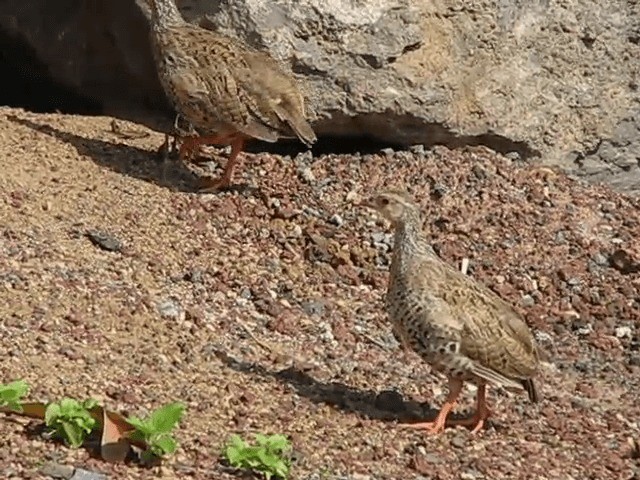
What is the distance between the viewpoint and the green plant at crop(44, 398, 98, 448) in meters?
6.43

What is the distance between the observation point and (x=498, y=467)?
24.0 feet

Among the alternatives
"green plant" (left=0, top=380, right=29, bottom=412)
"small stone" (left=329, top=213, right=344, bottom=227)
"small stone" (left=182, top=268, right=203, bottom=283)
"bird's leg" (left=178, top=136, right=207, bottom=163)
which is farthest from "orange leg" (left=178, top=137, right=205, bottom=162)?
"green plant" (left=0, top=380, right=29, bottom=412)

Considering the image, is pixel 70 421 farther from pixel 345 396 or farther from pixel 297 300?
pixel 297 300

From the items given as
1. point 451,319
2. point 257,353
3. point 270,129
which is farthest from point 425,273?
point 270,129

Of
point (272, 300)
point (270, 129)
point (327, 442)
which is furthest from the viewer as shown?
point (270, 129)

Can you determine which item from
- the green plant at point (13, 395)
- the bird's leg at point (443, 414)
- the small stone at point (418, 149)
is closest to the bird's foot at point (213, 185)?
the small stone at point (418, 149)

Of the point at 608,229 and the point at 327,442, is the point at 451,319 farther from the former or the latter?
the point at 608,229

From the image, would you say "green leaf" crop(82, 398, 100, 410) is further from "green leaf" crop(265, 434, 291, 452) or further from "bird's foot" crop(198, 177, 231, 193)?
"bird's foot" crop(198, 177, 231, 193)

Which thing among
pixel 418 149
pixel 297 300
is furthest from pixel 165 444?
pixel 418 149

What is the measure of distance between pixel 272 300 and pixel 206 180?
5.42ft

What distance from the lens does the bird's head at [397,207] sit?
315 inches

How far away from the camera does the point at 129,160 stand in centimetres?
1041

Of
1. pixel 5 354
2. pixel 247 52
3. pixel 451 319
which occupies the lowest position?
pixel 5 354

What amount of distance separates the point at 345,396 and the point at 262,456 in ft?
4.47
